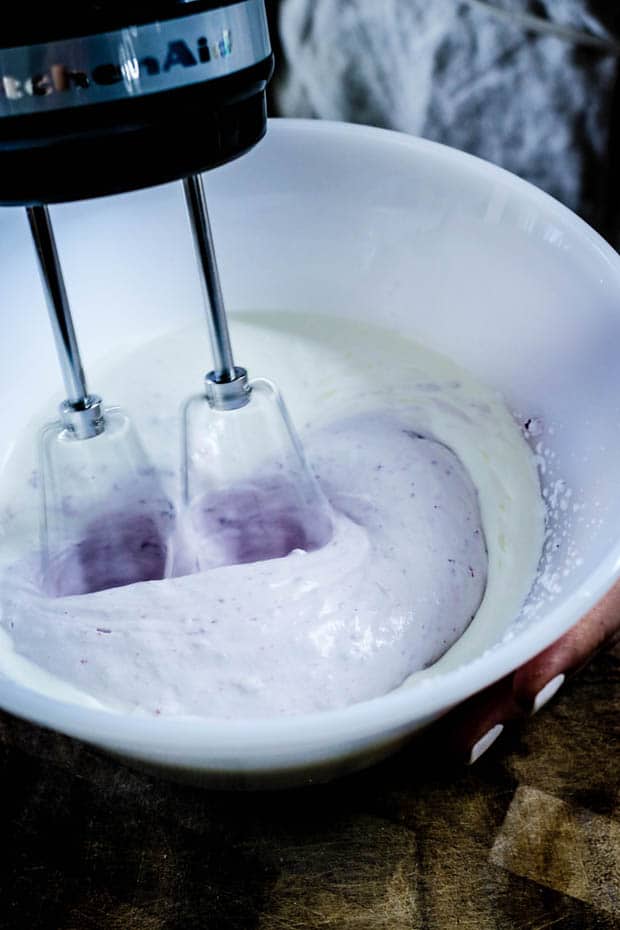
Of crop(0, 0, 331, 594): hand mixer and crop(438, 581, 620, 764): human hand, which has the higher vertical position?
crop(0, 0, 331, 594): hand mixer

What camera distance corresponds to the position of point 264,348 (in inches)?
24.3

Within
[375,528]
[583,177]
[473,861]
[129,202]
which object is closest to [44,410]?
[129,202]

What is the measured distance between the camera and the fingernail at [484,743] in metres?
0.42

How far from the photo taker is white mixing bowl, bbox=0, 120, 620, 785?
0.45 m

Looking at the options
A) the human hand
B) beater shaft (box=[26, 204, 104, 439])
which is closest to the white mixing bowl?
the human hand

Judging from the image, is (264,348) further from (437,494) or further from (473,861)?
(473,861)

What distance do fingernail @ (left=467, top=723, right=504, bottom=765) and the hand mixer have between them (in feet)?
0.41

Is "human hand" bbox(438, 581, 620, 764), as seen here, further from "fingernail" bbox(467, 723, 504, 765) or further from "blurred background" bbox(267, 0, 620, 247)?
"blurred background" bbox(267, 0, 620, 247)

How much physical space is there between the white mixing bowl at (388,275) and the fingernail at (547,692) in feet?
0.14

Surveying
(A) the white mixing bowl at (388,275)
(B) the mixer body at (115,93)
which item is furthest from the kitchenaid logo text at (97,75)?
(A) the white mixing bowl at (388,275)

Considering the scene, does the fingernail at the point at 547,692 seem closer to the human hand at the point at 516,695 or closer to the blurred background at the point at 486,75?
the human hand at the point at 516,695

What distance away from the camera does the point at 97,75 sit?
0.29 meters

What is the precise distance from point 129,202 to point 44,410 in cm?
15

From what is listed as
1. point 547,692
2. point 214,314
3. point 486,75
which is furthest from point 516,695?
point 486,75
